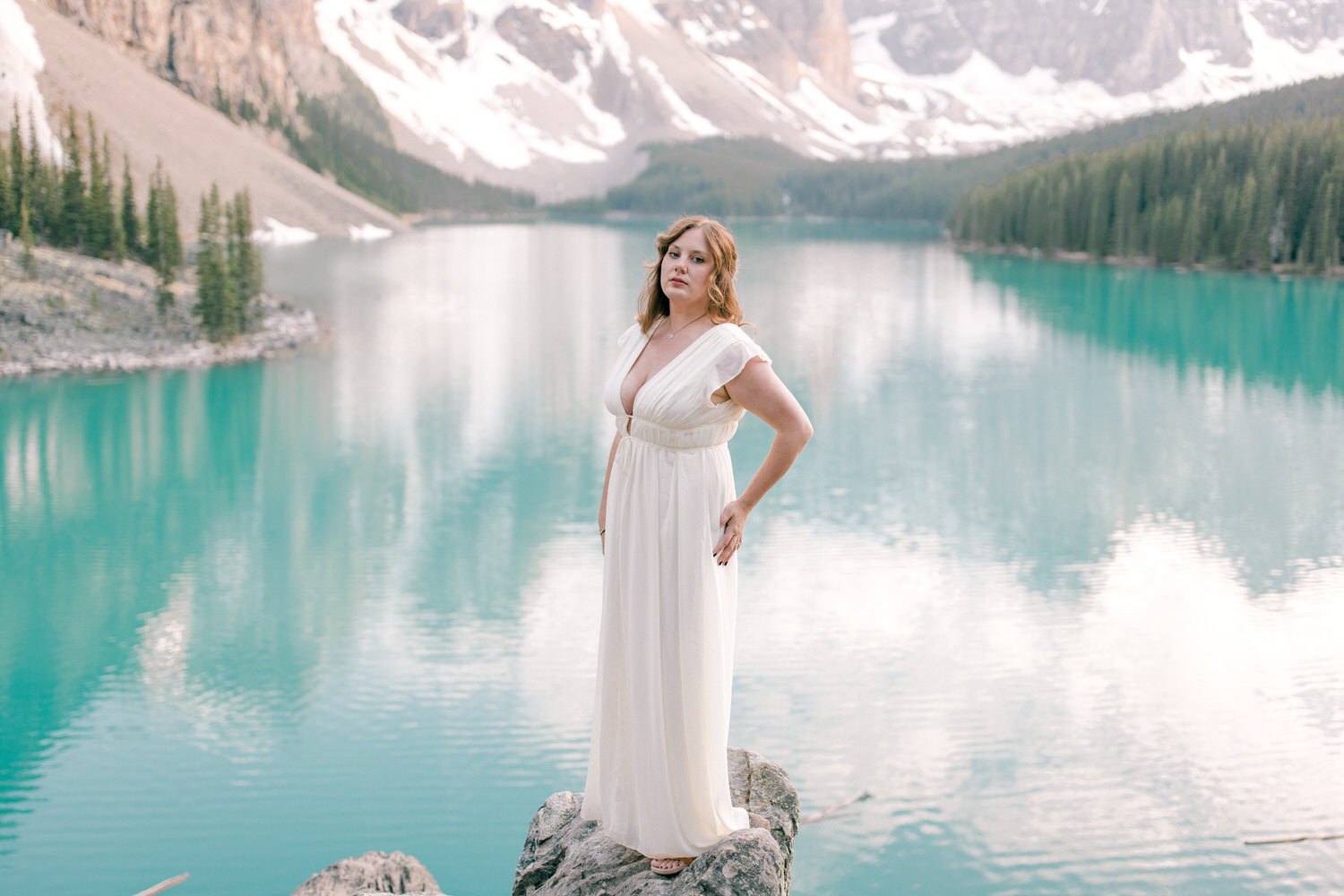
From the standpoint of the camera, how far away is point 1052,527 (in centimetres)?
1255

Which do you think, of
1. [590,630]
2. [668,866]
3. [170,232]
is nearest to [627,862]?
[668,866]

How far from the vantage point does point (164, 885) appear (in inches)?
215

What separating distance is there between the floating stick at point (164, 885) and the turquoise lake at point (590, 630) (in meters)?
0.08

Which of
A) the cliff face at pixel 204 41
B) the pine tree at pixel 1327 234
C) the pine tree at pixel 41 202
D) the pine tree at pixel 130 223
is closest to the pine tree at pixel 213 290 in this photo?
the pine tree at pixel 130 223

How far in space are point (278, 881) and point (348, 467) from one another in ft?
30.6

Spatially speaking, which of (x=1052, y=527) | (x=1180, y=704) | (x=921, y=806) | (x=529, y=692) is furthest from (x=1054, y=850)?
(x=1052, y=527)

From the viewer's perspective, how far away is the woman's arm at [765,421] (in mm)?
3469

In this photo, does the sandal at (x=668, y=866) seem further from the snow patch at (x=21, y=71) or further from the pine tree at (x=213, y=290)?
the snow patch at (x=21, y=71)

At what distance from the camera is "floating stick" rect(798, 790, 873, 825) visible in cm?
658

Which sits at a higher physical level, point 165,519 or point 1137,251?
point 1137,251

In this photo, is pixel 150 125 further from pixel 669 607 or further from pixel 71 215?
pixel 669 607

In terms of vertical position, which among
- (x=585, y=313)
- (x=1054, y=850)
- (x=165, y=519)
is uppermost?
(x=585, y=313)

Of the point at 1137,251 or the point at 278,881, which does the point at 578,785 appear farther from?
the point at 1137,251

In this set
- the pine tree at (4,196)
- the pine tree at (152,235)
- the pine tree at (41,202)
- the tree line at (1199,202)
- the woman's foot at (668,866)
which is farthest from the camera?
the tree line at (1199,202)
